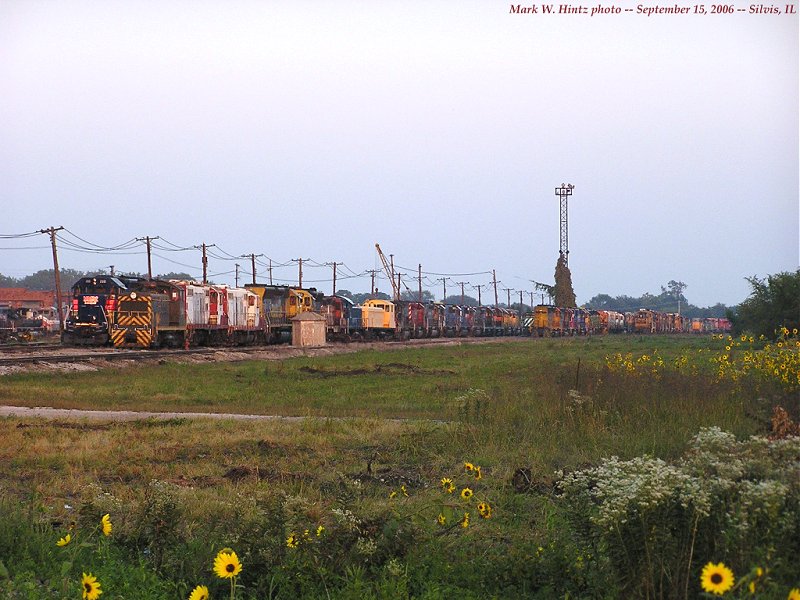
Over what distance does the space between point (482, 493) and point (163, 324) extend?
32.7 metres

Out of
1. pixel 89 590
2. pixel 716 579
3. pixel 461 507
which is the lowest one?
pixel 461 507

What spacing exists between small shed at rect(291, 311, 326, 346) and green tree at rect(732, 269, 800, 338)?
76.8 feet

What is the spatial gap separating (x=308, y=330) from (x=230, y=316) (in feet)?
17.2

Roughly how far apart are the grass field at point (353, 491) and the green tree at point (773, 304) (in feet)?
81.5

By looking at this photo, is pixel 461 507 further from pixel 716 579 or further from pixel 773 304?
pixel 773 304

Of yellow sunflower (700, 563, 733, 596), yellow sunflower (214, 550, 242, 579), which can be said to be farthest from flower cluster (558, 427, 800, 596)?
yellow sunflower (214, 550, 242, 579)

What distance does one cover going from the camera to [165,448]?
11672 mm

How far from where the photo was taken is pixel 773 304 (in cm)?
4447

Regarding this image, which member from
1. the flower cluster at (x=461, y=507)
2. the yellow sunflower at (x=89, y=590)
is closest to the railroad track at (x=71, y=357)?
the flower cluster at (x=461, y=507)

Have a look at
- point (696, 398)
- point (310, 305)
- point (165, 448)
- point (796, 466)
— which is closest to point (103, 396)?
point (165, 448)

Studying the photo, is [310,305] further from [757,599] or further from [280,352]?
[757,599]

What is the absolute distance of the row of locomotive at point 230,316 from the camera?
123 ft

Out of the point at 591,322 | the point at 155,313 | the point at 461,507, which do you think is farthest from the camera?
the point at 591,322

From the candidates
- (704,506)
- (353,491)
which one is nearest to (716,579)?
(704,506)
